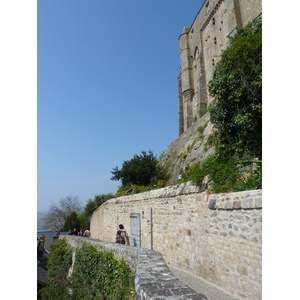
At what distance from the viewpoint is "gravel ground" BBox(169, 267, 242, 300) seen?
512 cm

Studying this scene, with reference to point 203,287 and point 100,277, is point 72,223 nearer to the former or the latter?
point 100,277

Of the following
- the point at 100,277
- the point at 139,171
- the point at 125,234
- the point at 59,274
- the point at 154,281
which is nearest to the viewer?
the point at 154,281

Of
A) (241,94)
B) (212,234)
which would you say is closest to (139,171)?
(241,94)

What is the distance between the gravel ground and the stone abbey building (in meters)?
15.4

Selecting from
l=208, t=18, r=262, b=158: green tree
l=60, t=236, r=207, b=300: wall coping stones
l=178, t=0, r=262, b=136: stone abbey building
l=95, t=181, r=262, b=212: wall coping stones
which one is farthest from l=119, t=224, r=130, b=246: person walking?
l=178, t=0, r=262, b=136: stone abbey building

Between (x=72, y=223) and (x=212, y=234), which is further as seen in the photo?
(x=72, y=223)

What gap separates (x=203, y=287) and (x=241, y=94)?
5.80 metres

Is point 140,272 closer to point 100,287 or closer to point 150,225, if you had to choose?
point 100,287

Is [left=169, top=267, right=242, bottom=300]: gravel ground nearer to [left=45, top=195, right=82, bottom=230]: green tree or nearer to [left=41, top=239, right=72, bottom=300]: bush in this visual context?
[left=41, top=239, right=72, bottom=300]: bush

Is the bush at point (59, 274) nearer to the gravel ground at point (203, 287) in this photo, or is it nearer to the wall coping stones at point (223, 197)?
the gravel ground at point (203, 287)

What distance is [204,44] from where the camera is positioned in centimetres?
2691
